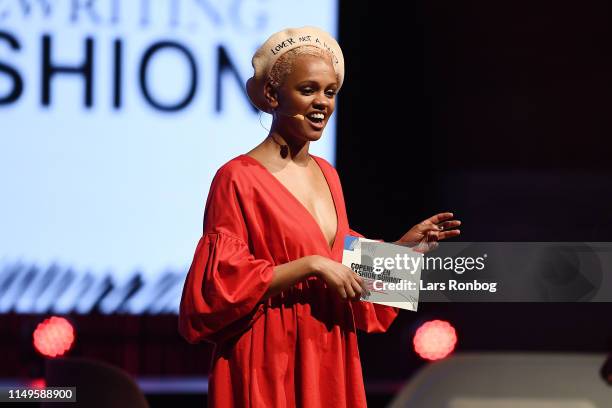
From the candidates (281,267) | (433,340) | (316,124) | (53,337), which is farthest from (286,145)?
(433,340)

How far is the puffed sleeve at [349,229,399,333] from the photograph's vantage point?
1.68 metres

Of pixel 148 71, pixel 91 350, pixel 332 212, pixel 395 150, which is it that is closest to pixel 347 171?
pixel 395 150

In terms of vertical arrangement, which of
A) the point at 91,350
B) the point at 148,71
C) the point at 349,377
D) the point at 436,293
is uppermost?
the point at 148,71

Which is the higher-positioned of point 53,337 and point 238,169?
point 238,169

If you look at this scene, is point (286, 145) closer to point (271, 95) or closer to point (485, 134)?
point (271, 95)

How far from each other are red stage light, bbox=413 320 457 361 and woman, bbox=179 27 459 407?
150 cm

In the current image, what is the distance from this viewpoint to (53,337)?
280 cm

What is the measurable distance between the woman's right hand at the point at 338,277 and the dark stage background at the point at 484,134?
2078 millimetres

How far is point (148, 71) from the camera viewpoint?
3.35 m

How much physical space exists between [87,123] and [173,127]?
0.31 metres

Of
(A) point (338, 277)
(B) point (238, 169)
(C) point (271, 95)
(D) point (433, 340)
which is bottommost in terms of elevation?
(D) point (433, 340)

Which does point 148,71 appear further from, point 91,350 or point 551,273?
point 551,273

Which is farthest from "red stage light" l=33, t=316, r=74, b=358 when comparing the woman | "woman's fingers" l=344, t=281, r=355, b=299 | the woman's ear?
"woman's fingers" l=344, t=281, r=355, b=299

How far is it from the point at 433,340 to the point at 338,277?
1712 mm
